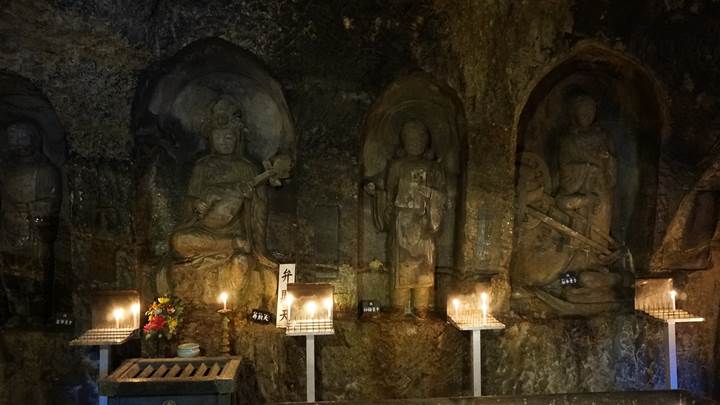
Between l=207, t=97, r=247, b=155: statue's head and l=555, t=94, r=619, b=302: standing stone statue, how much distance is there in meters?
3.76

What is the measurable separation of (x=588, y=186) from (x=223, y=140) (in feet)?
A: 13.7

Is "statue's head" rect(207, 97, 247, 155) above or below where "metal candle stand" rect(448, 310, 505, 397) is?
above

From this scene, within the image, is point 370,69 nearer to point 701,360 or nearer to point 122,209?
point 122,209

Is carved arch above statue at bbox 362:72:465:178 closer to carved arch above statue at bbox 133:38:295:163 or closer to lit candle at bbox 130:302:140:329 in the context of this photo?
carved arch above statue at bbox 133:38:295:163

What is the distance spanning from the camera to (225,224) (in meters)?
5.75

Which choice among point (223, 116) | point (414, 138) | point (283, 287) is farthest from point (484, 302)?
point (223, 116)

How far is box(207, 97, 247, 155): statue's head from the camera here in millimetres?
5789

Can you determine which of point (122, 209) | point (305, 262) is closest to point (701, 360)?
point (305, 262)

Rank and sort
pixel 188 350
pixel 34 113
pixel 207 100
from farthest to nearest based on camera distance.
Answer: pixel 207 100 < pixel 34 113 < pixel 188 350

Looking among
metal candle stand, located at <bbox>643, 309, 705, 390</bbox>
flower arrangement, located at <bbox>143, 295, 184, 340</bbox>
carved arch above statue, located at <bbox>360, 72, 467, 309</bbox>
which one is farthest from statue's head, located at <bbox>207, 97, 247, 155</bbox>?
metal candle stand, located at <bbox>643, 309, 705, 390</bbox>

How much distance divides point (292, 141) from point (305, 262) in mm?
1351

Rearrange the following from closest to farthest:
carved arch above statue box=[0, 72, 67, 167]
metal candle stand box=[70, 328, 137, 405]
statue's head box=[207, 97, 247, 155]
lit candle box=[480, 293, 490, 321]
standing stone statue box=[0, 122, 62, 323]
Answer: metal candle stand box=[70, 328, 137, 405], lit candle box=[480, 293, 490, 321], carved arch above statue box=[0, 72, 67, 167], standing stone statue box=[0, 122, 62, 323], statue's head box=[207, 97, 247, 155]

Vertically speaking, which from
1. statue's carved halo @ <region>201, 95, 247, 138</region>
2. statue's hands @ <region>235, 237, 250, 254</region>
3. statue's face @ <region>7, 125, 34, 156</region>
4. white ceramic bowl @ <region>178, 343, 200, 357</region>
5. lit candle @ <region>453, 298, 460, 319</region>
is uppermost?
statue's carved halo @ <region>201, 95, 247, 138</region>

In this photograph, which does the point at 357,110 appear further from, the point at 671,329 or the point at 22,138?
the point at 671,329
